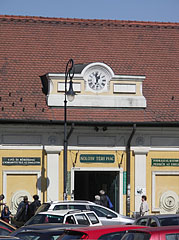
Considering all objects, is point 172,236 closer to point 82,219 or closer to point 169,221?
point 169,221


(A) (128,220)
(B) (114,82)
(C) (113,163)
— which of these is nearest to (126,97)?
(B) (114,82)

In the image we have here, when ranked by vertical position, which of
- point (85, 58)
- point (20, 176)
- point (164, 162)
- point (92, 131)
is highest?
point (85, 58)

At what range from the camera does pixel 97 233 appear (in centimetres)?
1272

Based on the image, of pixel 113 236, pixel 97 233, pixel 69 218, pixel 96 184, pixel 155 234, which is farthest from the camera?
pixel 96 184

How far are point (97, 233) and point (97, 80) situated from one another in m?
19.1

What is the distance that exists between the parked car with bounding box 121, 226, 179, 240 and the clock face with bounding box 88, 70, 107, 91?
19.8 metres

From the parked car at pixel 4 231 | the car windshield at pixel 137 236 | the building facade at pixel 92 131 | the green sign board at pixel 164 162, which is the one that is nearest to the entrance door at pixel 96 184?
the building facade at pixel 92 131

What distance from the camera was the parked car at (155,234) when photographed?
37.7ft

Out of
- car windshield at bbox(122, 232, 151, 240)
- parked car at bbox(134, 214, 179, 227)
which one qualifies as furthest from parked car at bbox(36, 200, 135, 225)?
car windshield at bbox(122, 232, 151, 240)

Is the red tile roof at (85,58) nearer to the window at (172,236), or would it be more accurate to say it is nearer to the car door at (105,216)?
the car door at (105,216)

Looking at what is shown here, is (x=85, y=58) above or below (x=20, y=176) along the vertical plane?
above

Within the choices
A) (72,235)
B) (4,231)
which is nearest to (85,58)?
(4,231)

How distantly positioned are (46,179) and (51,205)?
8.40 meters

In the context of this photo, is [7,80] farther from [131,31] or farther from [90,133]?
[131,31]
